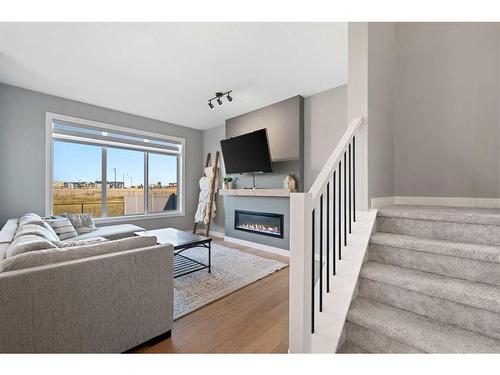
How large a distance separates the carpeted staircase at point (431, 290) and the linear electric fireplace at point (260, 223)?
2420 millimetres

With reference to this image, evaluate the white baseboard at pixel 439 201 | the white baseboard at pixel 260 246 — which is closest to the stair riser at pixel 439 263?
the white baseboard at pixel 439 201

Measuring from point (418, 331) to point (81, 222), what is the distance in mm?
4395

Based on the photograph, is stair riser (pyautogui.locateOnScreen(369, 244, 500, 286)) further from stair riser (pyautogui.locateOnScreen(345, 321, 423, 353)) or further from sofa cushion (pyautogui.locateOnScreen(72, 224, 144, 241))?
sofa cushion (pyautogui.locateOnScreen(72, 224, 144, 241))

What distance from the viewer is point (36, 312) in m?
1.22

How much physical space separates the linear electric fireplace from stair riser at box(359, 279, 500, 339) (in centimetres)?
252

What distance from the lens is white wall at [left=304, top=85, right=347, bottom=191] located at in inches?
135

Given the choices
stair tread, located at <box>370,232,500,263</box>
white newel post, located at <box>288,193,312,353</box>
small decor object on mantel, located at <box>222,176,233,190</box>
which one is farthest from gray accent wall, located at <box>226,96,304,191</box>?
white newel post, located at <box>288,193,312,353</box>

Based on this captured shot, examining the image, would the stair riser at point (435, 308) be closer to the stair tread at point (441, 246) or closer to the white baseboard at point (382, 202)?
the stair tread at point (441, 246)

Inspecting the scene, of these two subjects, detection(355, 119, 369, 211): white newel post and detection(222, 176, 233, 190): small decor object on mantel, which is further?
detection(222, 176, 233, 190): small decor object on mantel

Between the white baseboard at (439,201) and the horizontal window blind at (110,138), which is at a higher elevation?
the horizontal window blind at (110,138)

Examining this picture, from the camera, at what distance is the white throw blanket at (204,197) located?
17.3ft

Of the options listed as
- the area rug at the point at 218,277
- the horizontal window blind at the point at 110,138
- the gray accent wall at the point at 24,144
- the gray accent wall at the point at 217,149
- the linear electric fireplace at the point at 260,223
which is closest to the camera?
the area rug at the point at 218,277

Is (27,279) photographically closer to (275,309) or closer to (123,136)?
(275,309)

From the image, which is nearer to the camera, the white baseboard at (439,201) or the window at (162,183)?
the white baseboard at (439,201)
